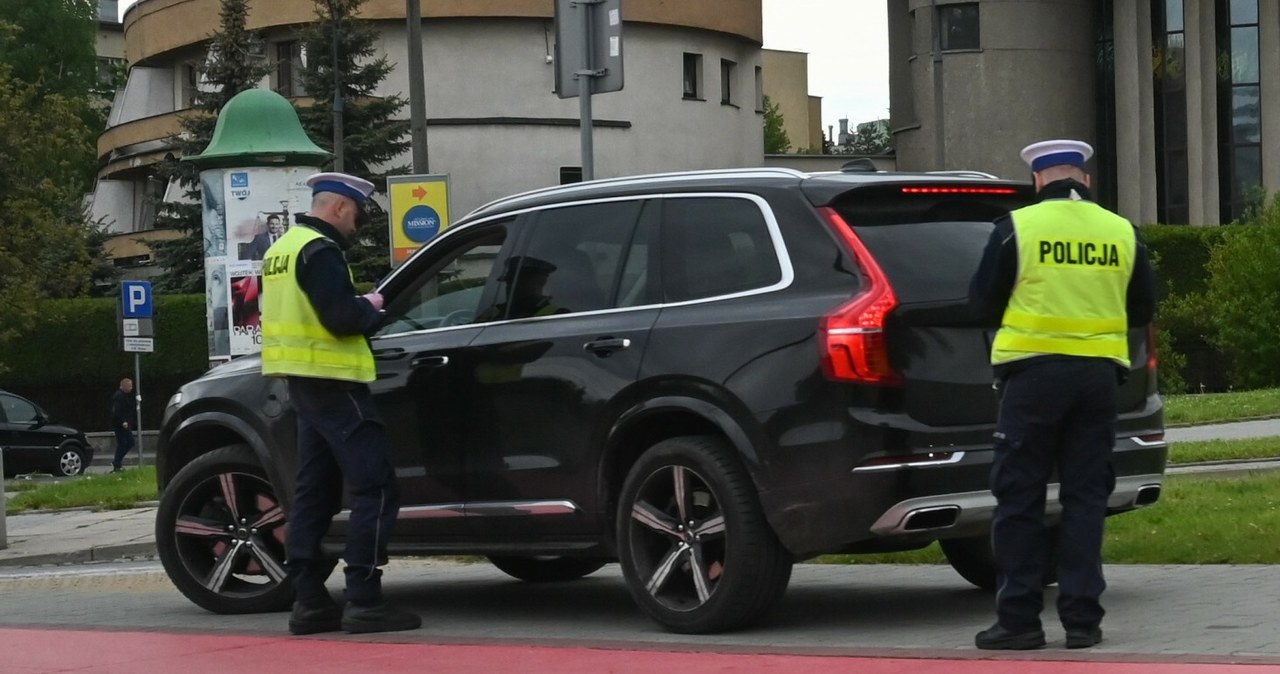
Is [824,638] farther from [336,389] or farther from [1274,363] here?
[1274,363]

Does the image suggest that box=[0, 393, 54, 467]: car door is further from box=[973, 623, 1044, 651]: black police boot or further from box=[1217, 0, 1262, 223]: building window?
box=[1217, 0, 1262, 223]: building window

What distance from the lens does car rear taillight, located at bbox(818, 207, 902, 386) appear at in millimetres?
7309

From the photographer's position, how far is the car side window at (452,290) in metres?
8.96

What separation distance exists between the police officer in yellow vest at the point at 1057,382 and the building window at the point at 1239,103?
53.1 m

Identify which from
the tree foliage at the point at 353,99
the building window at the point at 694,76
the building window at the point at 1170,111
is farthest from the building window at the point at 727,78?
the tree foliage at the point at 353,99

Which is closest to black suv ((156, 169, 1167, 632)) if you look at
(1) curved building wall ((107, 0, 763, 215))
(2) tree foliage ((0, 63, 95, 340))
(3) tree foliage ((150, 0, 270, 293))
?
(2) tree foliage ((0, 63, 95, 340))

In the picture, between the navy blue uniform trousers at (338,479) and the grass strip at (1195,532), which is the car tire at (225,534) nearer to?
the navy blue uniform trousers at (338,479)

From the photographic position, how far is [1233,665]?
6160mm

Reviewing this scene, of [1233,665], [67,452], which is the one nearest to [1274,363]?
[67,452]

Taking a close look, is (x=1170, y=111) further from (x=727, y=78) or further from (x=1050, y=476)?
(x=1050, y=476)

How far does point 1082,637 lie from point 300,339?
11.6 ft

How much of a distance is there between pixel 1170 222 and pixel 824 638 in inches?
2079

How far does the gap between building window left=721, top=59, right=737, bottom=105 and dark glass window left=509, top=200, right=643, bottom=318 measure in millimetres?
49394

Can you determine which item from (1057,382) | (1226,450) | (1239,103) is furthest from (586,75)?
(1239,103)
